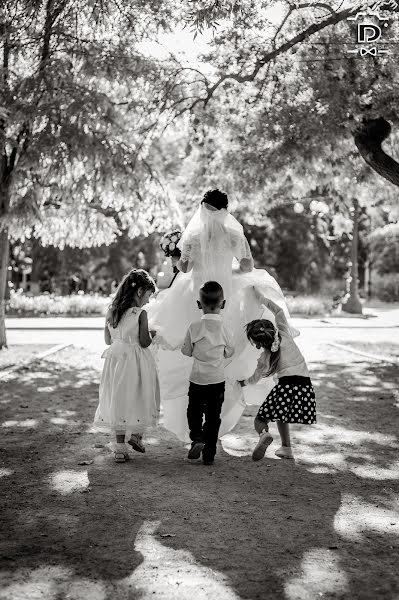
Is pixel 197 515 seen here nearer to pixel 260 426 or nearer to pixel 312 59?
pixel 260 426

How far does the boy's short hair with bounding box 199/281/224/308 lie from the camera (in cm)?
622

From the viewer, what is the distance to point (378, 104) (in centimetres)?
1204

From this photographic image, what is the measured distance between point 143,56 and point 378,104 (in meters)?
4.39

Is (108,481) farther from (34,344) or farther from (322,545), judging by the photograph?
(34,344)

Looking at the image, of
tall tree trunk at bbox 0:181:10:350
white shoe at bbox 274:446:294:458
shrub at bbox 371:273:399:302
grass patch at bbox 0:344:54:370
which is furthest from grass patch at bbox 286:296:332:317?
white shoe at bbox 274:446:294:458

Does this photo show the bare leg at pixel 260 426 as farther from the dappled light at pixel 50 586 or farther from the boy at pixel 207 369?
the dappled light at pixel 50 586

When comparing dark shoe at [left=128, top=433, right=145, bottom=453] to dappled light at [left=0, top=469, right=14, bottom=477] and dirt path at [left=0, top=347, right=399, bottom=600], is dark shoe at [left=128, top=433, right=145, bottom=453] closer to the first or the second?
dirt path at [left=0, top=347, right=399, bottom=600]

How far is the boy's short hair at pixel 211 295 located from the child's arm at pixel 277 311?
599 millimetres

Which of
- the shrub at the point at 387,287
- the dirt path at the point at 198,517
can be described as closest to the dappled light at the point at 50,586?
the dirt path at the point at 198,517

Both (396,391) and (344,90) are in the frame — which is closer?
(396,391)

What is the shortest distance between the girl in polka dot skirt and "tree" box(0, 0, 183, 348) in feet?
20.5

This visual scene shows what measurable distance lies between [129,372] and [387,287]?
157ft

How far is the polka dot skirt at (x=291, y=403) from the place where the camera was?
6215 mm

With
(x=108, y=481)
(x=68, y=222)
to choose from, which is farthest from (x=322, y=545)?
(x=68, y=222)
